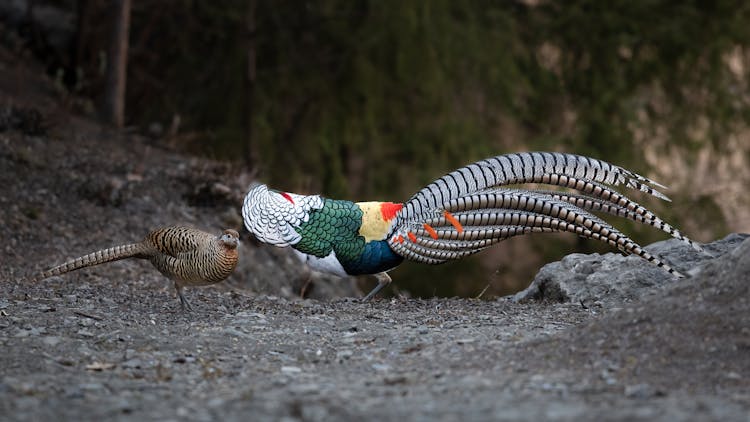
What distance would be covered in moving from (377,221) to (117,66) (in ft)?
20.8

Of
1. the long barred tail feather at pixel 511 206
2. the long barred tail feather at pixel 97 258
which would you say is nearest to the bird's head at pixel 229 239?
the long barred tail feather at pixel 97 258

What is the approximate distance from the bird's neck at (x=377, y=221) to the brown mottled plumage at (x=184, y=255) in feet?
3.10

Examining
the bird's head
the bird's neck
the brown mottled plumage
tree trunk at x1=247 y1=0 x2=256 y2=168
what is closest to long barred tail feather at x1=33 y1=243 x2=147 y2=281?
the brown mottled plumage

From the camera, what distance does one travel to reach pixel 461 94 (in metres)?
12.6

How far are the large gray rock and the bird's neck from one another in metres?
1.39

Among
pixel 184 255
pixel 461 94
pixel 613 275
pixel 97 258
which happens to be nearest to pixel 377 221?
pixel 184 255

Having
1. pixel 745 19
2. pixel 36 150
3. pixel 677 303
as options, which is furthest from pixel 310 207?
pixel 745 19

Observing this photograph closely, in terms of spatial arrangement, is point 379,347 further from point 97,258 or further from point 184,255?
point 97,258

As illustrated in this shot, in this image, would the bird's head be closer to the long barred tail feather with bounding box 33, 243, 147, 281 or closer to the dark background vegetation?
the long barred tail feather with bounding box 33, 243, 147, 281

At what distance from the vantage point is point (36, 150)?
1113 cm

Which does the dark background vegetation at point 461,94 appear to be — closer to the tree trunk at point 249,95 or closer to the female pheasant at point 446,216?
the tree trunk at point 249,95

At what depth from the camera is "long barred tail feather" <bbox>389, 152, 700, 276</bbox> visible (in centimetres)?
644

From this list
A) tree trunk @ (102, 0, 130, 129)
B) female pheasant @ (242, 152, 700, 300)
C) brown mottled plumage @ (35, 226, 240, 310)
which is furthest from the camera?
tree trunk @ (102, 0, 130, 129)

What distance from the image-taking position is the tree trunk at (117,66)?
11906mm
